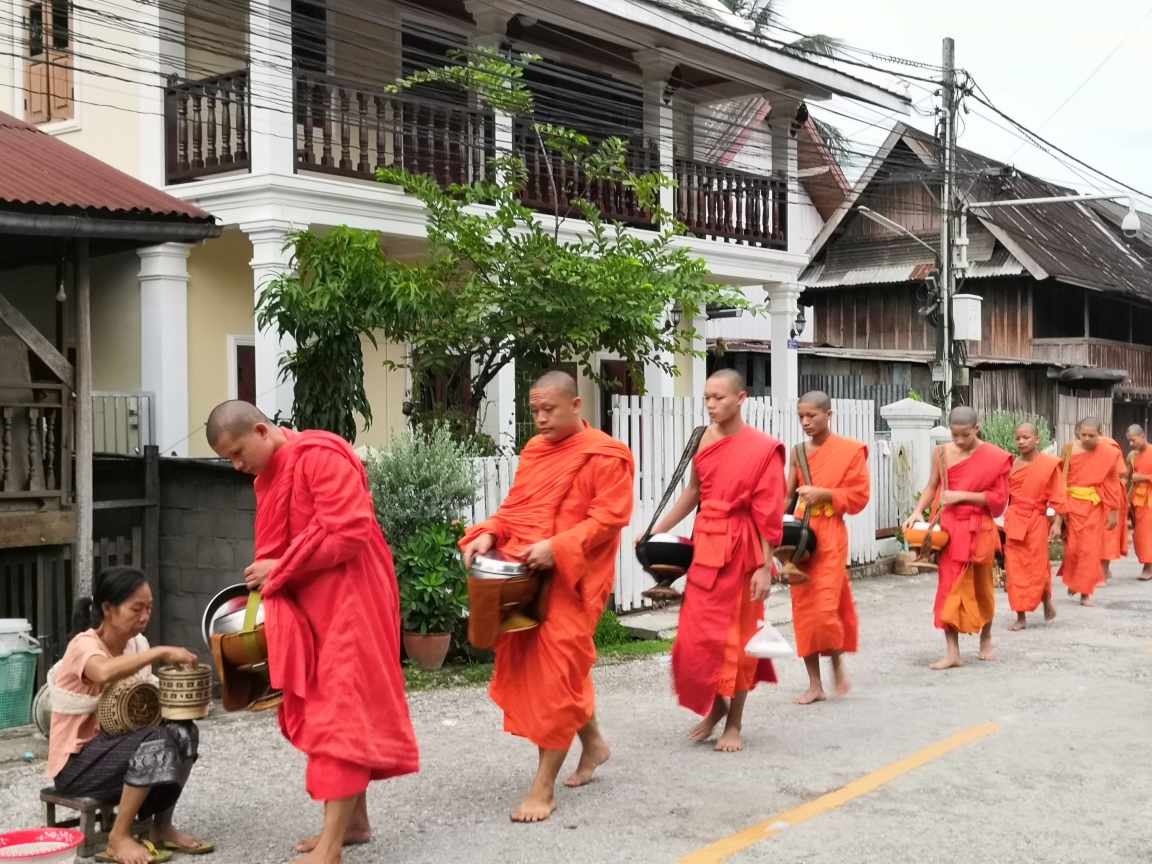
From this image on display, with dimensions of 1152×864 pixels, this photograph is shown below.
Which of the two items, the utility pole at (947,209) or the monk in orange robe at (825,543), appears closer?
the monk in orange robe at (825,543)

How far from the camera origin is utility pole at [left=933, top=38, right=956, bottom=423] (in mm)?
18609

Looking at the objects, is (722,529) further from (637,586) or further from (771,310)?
(771,310)

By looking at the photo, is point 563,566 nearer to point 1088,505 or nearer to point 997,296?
point 1088,505

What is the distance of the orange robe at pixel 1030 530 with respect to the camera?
1048cm

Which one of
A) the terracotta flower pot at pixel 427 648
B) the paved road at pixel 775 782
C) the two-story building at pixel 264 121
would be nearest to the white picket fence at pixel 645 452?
the terracotta flower pot at pixel 427 648

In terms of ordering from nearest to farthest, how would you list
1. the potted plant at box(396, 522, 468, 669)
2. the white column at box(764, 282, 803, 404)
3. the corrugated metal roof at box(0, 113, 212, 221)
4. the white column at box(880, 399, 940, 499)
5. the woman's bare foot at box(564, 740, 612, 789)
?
the woman's bare foot at box(564, 740, 612, 789) → the corrugated metal roof at box(0, 113, 212, 221) → the potted plant at box(396, 522, 468, 669) → the white column at box(880, 399, 940, 499) → the white column at box(764, 282, 803, 404)

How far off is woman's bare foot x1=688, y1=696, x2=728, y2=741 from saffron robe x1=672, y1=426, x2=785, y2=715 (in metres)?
0.25

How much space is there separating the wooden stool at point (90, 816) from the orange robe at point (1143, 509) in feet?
40.6

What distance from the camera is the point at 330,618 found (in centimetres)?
457

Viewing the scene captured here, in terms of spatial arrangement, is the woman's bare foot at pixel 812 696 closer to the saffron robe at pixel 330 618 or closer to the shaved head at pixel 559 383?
the shaved head at pixel 559 383

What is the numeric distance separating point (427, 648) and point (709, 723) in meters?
2.50

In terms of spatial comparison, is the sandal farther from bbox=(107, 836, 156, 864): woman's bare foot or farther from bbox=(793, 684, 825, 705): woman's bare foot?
bbox=(793, 684, 825, 705): woman's bare foot

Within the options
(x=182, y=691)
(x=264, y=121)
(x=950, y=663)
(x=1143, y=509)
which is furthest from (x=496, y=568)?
(x=1143, y=509)

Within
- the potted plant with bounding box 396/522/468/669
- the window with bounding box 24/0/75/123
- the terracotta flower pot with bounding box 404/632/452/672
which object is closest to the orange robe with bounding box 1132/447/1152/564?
the potted plant with bounding box 396/522/468/669
